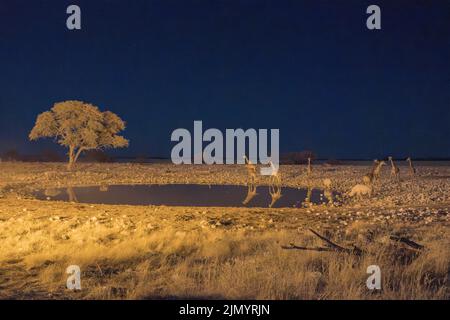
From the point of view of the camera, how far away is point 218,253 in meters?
9.15

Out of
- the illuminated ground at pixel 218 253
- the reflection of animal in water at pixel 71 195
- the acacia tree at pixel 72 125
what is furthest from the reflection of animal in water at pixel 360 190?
the acacia tree at pixel 72 125

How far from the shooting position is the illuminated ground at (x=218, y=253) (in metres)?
6.61

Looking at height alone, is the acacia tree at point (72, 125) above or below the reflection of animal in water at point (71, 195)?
above

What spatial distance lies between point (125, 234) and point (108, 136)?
1311 inches

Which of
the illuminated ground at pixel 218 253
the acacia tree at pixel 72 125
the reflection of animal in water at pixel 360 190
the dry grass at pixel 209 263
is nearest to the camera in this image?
the dry grass at pixel 209 263

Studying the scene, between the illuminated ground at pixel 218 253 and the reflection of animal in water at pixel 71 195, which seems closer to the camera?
the illuminated ground at pixel 218 253

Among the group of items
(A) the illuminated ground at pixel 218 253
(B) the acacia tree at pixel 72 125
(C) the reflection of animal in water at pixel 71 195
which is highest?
(B) the acacia tree at pixel 72 125

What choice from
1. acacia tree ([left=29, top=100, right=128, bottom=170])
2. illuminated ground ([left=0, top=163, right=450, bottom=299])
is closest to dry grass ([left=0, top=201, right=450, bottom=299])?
illuminated ground ([left=0, top=163, right=450, bottom=299])

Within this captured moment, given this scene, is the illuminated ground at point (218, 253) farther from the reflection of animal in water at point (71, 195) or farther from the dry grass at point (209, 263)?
the reflection of animal in water at point (71, 195)

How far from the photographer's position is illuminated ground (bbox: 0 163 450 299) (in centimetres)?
661

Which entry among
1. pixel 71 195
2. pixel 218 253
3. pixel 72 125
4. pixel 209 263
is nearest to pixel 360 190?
pixel 218 253

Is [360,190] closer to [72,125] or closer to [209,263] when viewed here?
[209,263]

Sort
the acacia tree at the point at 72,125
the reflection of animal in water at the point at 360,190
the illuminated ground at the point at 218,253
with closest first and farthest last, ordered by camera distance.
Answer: the illuminated ground at the point at 218,253 → the reflection of animal in water at the point at 360,190 → the acacia tree at the point at 72,125

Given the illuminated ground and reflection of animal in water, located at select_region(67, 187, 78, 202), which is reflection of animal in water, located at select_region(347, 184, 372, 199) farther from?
reflection of animal in water, located at select_region(67, 187, 78, 202)
